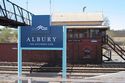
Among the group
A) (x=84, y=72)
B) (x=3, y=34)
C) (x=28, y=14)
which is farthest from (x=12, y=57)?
(x=3, y=34)

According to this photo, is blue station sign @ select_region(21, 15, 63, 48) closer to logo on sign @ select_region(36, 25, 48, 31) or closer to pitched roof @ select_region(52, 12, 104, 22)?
logo on sign @ select_region(36, 25, 48, 31)

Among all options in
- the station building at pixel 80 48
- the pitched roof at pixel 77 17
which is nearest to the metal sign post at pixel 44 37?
the station building at pixel 80 48

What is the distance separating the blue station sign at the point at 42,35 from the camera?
12.8 meters

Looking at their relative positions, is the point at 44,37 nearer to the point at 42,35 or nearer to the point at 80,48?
the point at 42,35

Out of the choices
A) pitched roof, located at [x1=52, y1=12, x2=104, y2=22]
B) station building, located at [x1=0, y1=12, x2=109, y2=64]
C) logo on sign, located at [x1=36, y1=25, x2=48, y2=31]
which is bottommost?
station building, located at [x1=0, y1=12, x2=109, y2=64]

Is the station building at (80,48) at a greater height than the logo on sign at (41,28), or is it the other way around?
the logo on sign at (41,28)

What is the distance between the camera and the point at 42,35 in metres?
12.9

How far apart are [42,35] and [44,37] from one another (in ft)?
Result: 0.39

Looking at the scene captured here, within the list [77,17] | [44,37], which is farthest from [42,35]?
[77,17]

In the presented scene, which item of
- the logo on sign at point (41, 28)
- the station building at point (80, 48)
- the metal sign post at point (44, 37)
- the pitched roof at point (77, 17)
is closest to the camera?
the metal sign post at point (44, 37)

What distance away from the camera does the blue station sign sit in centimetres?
1277

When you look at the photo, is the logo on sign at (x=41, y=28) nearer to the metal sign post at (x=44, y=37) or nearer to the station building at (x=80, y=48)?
the metal sign post at (x=44, y=37)

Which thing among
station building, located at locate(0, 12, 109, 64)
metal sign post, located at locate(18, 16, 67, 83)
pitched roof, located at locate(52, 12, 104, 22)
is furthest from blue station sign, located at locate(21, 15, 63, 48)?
pitched roof, located at locate(52, 12, 104, 22)

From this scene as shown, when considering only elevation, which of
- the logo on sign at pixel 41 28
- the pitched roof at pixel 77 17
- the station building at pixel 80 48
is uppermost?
the pitched roof at pixel 77 17
